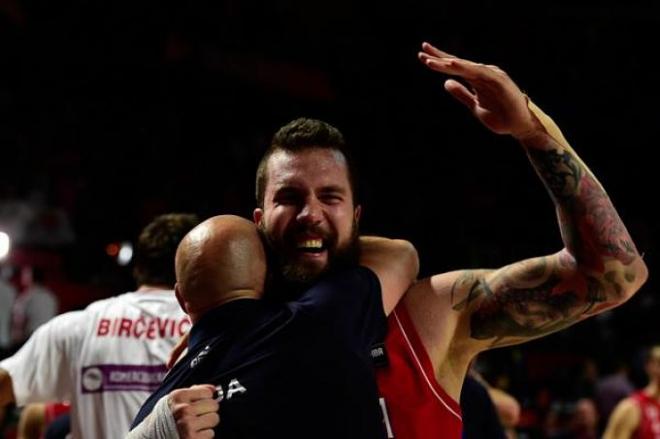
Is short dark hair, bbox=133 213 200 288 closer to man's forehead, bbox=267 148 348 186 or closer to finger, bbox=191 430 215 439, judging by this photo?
man's forehead, bbox=267 148 348 186

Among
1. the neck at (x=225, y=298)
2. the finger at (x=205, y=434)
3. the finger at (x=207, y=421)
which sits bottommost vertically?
the finger at (x=205, y=434)

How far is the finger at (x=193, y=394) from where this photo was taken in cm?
217

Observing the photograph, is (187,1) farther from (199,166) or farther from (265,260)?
(265,260)

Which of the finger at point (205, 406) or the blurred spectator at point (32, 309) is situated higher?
the blurred spectator at point (32, 309)

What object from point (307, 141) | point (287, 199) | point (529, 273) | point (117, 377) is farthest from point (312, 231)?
point (117, 377)

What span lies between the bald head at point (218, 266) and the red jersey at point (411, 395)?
53cm

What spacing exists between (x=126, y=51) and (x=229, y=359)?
44.0ft

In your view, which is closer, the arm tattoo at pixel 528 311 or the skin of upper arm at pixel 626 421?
the arm tattoo at pixel 528 311

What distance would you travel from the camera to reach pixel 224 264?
7.47ft

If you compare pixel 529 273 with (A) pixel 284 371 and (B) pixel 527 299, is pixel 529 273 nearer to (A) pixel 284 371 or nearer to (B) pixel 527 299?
(B) pixel 527 299

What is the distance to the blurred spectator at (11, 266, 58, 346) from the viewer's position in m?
9.71

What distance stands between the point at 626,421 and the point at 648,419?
16 centimetres

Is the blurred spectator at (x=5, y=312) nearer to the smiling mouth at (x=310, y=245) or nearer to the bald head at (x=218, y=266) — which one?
the smiling mouth at (x=310, y=245)

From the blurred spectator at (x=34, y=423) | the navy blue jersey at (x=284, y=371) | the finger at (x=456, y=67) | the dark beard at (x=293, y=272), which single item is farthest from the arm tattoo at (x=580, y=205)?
the blurred spectator at (x=34, y=423)
